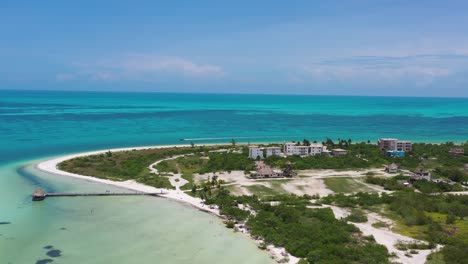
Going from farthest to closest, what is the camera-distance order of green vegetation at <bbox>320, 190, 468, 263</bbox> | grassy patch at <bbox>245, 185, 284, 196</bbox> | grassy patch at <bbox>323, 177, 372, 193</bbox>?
grassy patch at <bbox>323, 177, 372, 193</bbox> < grassy patch at <bbox>245, 185, 284, 196</bbox> < green vegetation at <bbox>320, 190, 468, 263</bbox>

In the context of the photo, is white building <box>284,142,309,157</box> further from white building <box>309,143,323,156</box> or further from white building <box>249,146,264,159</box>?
white building <box>249,146,264,159</box>

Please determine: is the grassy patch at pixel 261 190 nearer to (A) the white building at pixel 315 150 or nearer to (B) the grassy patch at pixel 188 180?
(B) the grassy patch at pixel 188 180

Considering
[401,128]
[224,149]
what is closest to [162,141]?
[224,149]

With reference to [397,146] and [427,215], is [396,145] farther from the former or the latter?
[427,215]

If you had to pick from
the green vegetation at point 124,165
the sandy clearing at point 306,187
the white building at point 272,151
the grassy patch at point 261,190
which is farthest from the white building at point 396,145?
the grassy patch at point 261,190

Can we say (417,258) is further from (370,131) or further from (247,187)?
(370,131)

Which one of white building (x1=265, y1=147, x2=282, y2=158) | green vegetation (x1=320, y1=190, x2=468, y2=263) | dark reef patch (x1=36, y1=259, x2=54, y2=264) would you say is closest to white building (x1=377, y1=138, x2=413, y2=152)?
white building (x1=265, y1=147, x2=282, y2=158)
